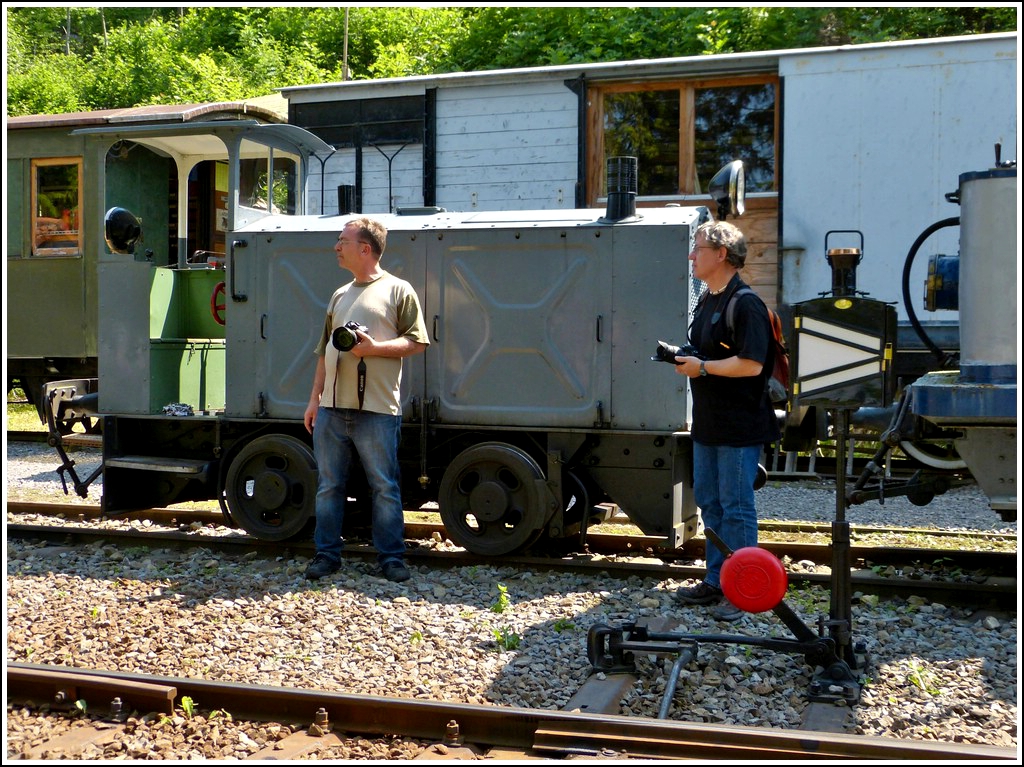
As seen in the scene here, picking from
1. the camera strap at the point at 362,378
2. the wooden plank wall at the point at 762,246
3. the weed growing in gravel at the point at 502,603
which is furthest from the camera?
the wooden plank wall at the point at 762,246

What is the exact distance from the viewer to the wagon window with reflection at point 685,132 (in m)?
11.1

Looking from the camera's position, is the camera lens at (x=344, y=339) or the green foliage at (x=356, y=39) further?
the green foliage at (x=356, y=39)

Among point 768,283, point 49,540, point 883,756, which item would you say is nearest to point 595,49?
point 768,283

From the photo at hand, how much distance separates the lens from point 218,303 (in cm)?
751

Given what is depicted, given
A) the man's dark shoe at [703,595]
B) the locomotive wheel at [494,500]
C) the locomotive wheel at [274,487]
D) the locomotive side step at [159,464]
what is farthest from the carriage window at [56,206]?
the man's dark shoe at [703,595]

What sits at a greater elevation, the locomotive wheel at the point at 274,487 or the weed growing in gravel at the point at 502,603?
the locomotive wheel at the point at 274,487

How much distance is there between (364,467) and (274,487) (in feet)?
3.51

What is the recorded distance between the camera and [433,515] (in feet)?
27.6

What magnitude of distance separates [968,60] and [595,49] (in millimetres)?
14534

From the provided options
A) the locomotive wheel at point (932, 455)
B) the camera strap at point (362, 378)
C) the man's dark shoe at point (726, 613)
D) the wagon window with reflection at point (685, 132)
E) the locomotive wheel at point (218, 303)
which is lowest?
the man's dark shoe at point (726, 613)

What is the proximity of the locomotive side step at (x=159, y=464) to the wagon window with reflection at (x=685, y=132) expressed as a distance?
5852 mm

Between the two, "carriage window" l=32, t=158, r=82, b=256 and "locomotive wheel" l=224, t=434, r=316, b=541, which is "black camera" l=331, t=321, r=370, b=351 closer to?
"locomotive wheel" l=224, t=434, r=316, b=541

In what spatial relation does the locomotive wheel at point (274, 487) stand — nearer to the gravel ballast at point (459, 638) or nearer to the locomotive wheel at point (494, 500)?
the gravel ballast at point (459, 638)

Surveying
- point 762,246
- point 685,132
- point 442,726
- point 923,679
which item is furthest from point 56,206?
point 923,679
